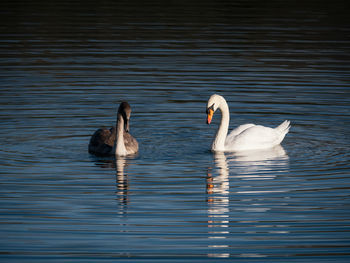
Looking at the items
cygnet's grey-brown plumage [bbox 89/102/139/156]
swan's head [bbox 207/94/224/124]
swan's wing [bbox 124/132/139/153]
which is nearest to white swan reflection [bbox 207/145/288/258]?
swan's head [bbox 207/94/224/124]

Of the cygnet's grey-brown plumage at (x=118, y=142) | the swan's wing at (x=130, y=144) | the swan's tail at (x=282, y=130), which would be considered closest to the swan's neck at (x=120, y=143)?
the cygnet's grey-brown plumage at (x=118, y=142)

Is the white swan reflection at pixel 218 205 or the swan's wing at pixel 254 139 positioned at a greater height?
the swan's wing at pixel 254 139

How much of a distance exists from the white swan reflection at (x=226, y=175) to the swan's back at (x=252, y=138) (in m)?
0.14

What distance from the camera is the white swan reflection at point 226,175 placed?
34.1 ft

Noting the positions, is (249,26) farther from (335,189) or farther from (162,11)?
(335,189)

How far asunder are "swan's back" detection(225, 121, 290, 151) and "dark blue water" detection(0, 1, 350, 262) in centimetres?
28

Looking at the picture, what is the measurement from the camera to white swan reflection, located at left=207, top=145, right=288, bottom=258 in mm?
10394

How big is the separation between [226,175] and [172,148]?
2145 millimetres

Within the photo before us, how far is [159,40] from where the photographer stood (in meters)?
30.3

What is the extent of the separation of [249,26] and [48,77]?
13.5m

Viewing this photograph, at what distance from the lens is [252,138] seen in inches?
618

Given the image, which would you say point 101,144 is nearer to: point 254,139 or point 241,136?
point 241,136

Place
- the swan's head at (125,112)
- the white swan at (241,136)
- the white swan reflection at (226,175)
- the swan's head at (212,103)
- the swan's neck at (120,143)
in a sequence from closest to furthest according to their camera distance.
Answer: the white swan reflection at (226,175) < the swan's head at (125,112) < the swan's neck at (120,143) < the white swan at (241,136) < the swan's head at (212,103)

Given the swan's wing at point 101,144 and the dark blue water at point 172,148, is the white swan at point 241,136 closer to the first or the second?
the dark blue water at point 172,148
